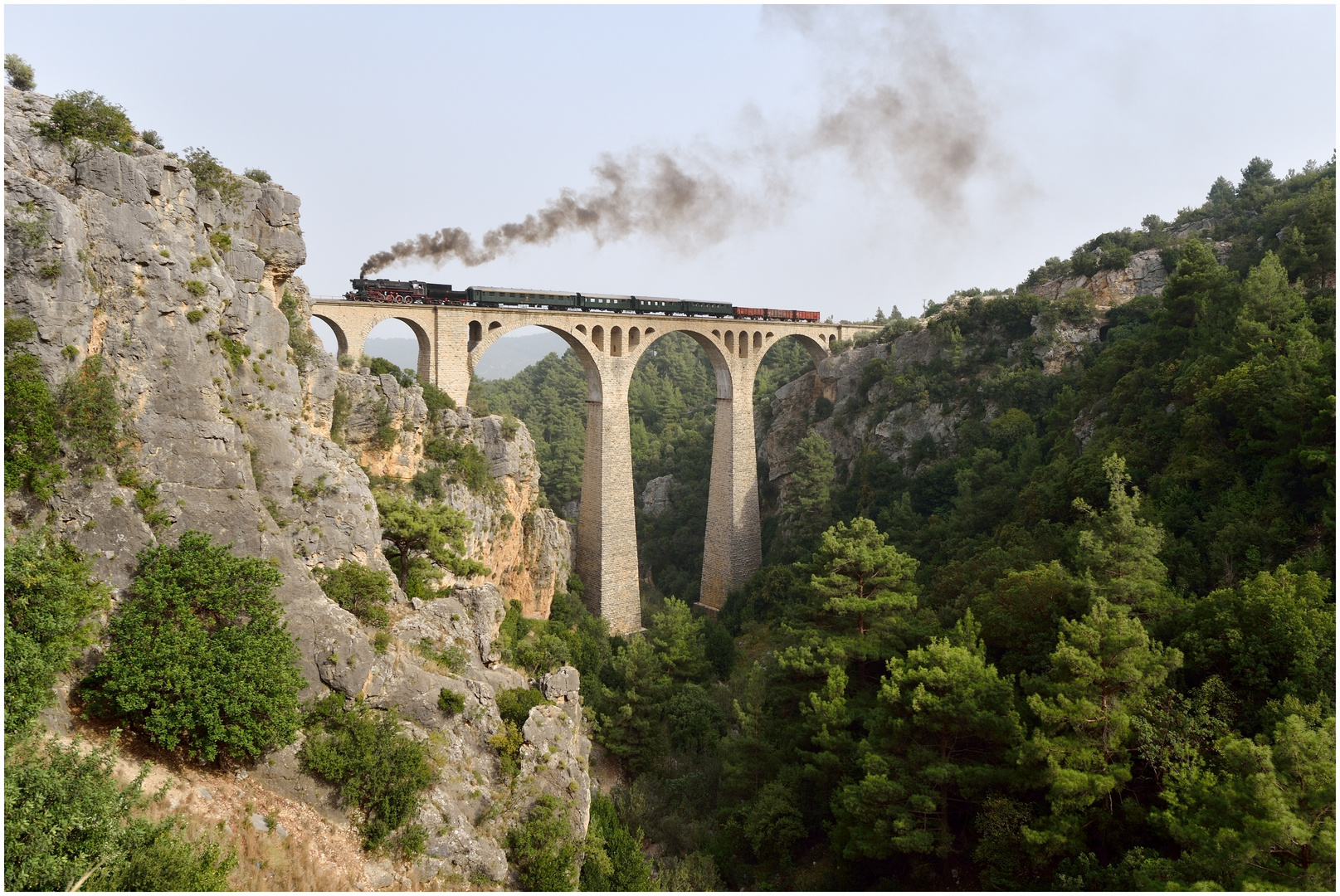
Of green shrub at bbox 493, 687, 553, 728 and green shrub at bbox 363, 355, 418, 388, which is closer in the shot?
green shrub at bbox 493, 687, 553, 728

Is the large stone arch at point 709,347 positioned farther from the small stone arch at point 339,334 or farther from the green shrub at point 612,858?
the green shrub at point 612,858

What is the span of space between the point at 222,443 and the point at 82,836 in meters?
6.40

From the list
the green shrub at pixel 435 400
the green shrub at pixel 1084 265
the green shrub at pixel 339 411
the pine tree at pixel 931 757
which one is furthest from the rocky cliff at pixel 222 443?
the green shrub at pixel 1084 265

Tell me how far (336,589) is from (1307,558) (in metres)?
17.8

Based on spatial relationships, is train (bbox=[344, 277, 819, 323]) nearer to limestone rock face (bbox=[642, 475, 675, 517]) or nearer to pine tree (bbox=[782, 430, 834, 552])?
pine tree (bbox=[782, 430, 834, 552])

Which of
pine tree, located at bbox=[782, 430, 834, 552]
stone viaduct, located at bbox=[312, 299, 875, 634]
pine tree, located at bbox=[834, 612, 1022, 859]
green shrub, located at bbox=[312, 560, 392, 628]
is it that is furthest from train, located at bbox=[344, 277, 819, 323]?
pine tree, located at bbox=[834, 612, 1022, 859]

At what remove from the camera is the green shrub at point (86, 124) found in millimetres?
12195

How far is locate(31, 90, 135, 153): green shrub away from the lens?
40.0 ft

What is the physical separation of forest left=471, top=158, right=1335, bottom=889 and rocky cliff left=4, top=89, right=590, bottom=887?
137 inches

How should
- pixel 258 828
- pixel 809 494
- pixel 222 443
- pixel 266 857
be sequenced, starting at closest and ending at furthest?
pixel 266 857 → pixel 258 828 → pixel 222 443 → pixel 809 494

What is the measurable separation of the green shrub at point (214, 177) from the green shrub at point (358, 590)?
23.1 feet

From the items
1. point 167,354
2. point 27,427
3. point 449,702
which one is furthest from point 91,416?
point 449,702

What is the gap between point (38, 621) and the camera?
9.40m

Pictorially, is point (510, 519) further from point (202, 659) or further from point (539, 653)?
point (202, 659)
